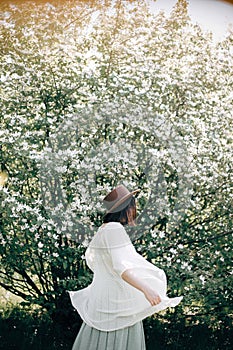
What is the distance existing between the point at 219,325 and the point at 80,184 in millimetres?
1149

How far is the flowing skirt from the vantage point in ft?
6.22

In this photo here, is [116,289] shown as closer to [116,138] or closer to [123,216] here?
[123,216]

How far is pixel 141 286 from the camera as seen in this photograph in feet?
5.65

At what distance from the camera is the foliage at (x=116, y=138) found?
276cm

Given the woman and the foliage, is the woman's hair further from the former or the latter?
the foliage

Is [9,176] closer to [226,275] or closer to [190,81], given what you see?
[190,81]

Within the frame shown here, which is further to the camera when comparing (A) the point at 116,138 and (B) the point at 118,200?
(A) the point at 116,138

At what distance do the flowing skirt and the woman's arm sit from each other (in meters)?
0.26

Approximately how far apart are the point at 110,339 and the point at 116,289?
0.59ft

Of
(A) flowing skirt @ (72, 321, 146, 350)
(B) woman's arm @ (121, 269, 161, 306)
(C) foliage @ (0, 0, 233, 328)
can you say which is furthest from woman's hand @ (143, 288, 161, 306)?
(C) foliage @ (0, 0, 233, 328)

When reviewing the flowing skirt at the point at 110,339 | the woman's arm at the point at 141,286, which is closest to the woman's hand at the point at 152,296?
the woman's arm at the point at 141,286

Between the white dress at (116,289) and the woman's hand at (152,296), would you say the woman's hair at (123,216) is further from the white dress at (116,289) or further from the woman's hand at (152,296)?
the woman's hand at (152,296)

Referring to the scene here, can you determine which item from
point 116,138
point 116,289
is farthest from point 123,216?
point 116,138

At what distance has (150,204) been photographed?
2.80 meters
